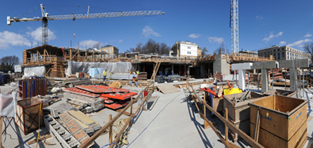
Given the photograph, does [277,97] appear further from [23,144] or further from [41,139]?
[23,144]

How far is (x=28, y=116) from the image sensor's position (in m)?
5.26

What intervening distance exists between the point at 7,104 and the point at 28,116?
65.1 inches

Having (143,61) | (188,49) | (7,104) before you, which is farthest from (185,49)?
(7,104)

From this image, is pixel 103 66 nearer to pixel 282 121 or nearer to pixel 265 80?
pixel 265 80

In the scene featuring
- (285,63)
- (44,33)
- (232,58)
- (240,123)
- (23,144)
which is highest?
(44,33)

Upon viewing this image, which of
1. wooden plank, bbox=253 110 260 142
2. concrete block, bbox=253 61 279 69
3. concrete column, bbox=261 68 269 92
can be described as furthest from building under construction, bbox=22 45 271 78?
wooden plank, bbox=253 110 260 142

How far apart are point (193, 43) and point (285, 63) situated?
41730mm

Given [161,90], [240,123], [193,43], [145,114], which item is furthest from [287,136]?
[193,43]

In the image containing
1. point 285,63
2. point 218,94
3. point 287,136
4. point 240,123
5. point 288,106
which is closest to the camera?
point 287,136

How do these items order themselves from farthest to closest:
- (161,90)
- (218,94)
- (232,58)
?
(232,58) < (161,90) < (218,94)

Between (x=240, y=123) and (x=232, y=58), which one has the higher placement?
(x=232, y=58)

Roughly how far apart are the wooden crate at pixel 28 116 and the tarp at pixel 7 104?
1265mm

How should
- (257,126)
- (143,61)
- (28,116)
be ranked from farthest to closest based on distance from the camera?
(143,61), (28,116), (257,126)

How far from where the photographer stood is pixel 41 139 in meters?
4.66
